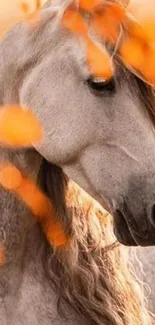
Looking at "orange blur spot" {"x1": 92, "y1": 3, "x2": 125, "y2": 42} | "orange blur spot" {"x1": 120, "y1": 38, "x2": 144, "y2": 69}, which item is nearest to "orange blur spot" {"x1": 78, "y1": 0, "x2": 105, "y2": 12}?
"orange blur spot" {"x1": 92, "y1": 3, "x2": 125, "y2": 42}

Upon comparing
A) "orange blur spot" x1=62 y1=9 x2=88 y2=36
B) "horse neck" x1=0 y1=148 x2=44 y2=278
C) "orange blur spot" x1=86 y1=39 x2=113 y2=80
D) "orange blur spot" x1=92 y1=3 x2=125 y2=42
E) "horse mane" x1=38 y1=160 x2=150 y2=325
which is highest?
"orange blur spot" x1=62 y1=9 x2=88 y2=36

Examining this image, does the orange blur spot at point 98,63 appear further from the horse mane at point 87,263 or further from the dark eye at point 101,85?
the horse mane at point 87,263

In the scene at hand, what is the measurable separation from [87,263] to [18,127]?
44cm

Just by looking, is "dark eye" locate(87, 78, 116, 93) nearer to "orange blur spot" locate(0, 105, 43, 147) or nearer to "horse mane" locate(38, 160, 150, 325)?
"orange blur spot" locate(0, 105, 43, 147)

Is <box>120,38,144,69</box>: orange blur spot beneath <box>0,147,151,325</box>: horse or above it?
above

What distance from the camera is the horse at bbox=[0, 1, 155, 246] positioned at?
2.13 metres

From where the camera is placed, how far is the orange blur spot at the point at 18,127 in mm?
2213

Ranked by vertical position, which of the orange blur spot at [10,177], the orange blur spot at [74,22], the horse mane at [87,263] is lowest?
the horse mane at [87,263]

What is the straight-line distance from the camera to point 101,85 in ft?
7.01

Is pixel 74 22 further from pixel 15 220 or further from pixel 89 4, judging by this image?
pixel 15 220

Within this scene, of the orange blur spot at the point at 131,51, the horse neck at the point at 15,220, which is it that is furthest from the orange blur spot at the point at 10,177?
the orange blur spot at the point at 131,51

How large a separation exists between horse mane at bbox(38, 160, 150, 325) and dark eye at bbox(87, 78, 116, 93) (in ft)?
1.02

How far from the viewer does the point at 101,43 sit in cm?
214

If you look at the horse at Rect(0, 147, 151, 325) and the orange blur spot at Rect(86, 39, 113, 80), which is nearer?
the orange blur spot at Rect(86, 39, 113, 80)
